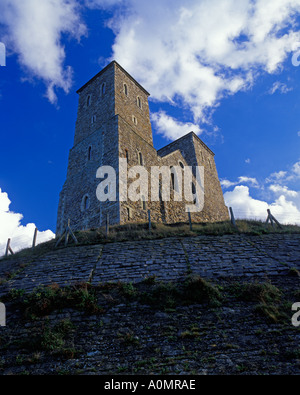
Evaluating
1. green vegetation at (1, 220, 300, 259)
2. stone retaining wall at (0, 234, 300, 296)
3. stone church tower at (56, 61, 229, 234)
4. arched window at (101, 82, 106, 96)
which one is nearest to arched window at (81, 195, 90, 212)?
stone church tower at (56, 61, 229, 234)

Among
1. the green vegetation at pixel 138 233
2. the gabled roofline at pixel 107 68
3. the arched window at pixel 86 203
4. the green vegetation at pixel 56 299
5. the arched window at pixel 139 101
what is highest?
the gabled roofline at pixel 107 68

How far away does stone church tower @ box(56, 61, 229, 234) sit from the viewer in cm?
1795

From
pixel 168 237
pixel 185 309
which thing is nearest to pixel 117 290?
pixel 185 309

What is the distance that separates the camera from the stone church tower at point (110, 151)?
17953mm

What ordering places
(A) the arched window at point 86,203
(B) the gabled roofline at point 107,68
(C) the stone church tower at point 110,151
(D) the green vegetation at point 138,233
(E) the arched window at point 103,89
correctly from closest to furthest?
(D) the green vegetation at point 138,233, (C) the stone church tower at point 110,151, (A) the arched window at point 86,203, (E) the arched window at point 103,89, (B) the gabled roofline at point 107,68

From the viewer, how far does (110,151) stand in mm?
19188

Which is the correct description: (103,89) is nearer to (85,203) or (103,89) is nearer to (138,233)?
(85,203)

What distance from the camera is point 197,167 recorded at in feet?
99.7

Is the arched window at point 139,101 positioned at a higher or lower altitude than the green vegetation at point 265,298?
higher

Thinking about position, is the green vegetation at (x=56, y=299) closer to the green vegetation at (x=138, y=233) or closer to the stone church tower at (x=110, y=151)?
the green vegetation at (x=138, y=233)

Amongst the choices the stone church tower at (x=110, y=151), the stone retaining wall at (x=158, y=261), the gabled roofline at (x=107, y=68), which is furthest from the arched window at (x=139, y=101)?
the stone retaining wall at (x=158, y=261)

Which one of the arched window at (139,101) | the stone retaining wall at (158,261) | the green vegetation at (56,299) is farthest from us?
the arched window at (139,101)
